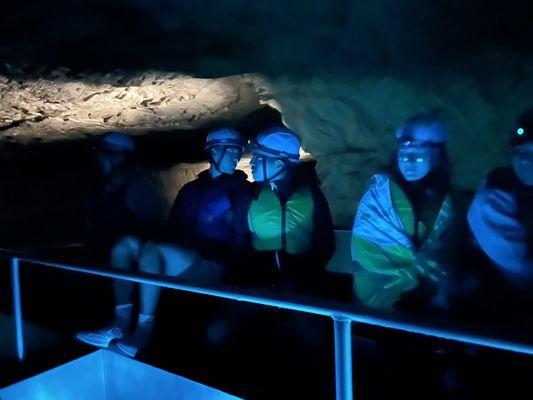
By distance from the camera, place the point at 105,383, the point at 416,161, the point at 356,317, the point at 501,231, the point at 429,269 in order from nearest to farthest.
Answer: the point at 356,317 → the point at 501,231 → the point at 429,269 → the point at 416,161 → the point at 105,383

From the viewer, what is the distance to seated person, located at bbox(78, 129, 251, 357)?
284 cm

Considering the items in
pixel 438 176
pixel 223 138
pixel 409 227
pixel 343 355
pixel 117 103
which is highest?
pixel 117 103

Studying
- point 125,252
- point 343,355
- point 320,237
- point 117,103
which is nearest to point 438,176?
point 320,237

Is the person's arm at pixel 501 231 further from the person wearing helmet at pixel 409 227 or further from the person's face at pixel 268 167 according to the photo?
the person's face at pixel 268 167

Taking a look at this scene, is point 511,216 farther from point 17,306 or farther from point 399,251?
point 17,306

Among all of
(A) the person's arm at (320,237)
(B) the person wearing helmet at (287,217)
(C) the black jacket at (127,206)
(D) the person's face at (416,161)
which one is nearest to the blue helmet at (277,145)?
(B) the person wearing helmet at (287,217)

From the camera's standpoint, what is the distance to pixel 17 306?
2.70m

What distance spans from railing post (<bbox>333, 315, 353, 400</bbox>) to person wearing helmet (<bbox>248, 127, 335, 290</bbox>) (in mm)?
1084

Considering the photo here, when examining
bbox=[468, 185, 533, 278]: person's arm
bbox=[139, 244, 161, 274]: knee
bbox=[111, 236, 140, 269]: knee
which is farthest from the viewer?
bbox=[111, 236, 140, 269]: knee

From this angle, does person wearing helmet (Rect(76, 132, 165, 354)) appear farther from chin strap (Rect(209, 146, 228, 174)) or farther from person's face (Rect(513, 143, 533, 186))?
person's face (Rect(513, 143, 533, 186))

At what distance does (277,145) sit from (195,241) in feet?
3.17

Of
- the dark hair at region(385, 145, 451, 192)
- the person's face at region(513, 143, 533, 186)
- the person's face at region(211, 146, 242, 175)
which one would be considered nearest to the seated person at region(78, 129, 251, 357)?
the person's face at region(211, 146, 242, 175)

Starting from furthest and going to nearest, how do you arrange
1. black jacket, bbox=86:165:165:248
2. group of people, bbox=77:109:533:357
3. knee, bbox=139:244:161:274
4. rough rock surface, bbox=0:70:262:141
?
rough rock surface, bbox=0:70:262:141
black jacket, bbox=86:165:165:248
knee, bbox=139:244:161:274
group of people, bbox=77:109:533:357

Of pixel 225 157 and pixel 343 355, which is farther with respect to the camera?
pixel 225 157
